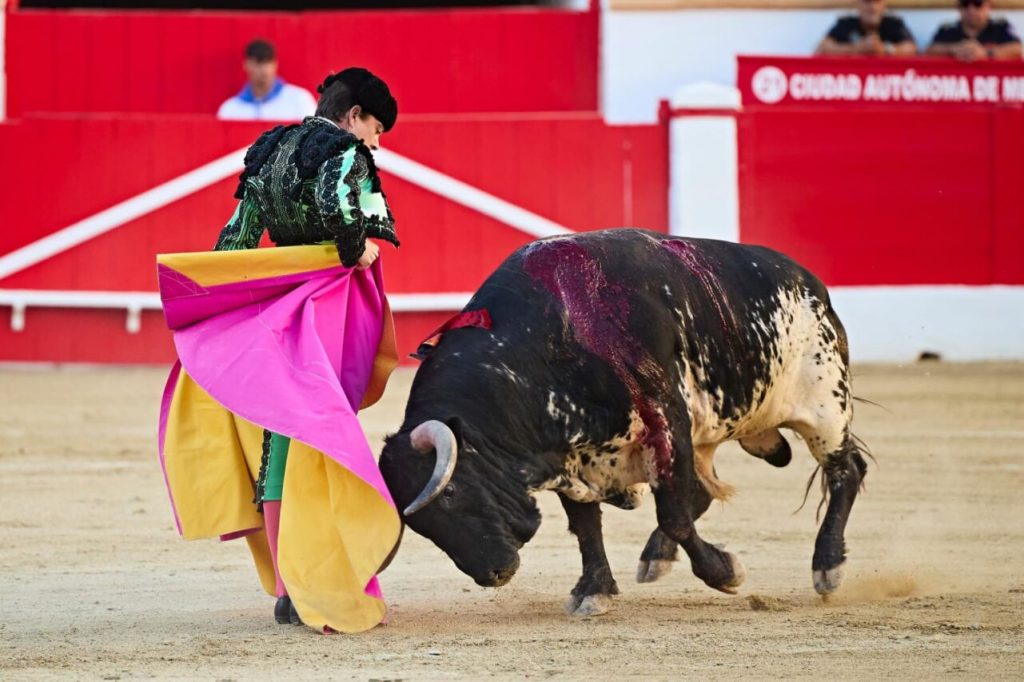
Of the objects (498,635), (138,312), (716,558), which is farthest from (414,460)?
(138,312)

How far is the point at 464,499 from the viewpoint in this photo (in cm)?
372

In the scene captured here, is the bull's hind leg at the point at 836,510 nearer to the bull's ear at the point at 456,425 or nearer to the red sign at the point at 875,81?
the bull's ear at the point at 456,425

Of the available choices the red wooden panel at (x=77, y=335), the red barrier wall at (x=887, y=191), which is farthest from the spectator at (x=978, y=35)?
the red wooden panel at (x=77, y=335)

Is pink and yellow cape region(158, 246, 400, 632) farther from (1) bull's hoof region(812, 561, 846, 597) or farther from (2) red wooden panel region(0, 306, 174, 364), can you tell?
(2) red wooden panel region(0, 306, 174, 364)

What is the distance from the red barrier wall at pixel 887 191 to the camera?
373 inches

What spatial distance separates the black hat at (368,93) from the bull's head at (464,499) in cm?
70

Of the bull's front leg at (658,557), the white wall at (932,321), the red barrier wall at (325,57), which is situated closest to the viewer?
the bull's front leg at (658,557)

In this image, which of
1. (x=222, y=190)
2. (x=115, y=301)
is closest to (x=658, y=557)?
(x=222, y=190)

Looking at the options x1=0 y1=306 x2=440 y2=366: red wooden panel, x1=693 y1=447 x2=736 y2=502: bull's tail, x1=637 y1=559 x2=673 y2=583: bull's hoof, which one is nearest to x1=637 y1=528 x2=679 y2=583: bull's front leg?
x1=637 y1=559 x2=673 y2=583: bull's hoof

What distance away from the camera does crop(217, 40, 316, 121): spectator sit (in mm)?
9484

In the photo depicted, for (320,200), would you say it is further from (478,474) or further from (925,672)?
(925,672)

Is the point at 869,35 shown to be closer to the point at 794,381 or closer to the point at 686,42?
the point at 686,42

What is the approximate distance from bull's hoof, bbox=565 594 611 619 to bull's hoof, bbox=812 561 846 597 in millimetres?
539

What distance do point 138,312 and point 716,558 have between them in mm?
5634
